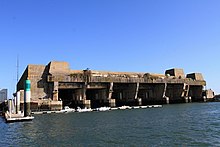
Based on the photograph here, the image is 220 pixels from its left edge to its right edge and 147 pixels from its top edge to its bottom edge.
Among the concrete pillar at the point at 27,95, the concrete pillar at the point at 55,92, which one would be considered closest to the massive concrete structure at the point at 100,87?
the concrete pillar at the point at 55,92

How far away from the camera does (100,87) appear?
95188mm

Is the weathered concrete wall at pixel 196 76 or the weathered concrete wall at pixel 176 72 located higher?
the weathered concrete wall at pixel 176 72

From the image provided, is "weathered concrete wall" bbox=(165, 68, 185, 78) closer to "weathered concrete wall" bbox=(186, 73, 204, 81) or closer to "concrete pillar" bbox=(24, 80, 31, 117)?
"weathered concrete wall" bbox=(186, 73, 204, 81)

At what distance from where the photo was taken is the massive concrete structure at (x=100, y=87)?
268 feet

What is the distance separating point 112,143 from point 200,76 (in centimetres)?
11924

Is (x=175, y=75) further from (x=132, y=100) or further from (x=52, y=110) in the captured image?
(x=52, y=110)

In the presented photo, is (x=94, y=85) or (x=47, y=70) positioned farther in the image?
(x=94, y=85)

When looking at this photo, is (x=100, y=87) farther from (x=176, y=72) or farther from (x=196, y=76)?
(x=196, y=76)

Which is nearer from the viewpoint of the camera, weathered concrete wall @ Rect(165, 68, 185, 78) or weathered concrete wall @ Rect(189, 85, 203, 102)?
weathered concrete wall @ Rect(165, 68, 185, 78)

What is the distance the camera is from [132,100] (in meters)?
102

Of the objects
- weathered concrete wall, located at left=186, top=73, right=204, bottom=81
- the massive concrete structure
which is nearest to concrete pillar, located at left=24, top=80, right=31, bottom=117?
the massive concrete structure

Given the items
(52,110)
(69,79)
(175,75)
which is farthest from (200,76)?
(52,110)

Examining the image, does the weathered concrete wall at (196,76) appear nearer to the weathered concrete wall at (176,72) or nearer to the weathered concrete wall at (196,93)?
the weathered concrete wall at (196,93)

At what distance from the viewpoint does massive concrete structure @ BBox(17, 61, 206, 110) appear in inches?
3219
